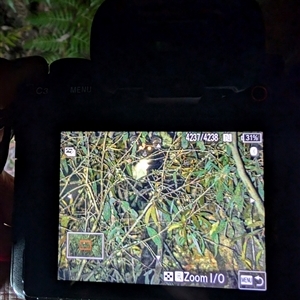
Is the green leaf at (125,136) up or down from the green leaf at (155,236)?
up

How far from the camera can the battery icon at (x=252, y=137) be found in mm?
728

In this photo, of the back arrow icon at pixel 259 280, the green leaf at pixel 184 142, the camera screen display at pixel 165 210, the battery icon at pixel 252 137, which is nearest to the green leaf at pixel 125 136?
the camera screen display at pixel 165 210

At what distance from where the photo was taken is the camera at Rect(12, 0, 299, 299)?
0.73 meters

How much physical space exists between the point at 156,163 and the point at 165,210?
9cm

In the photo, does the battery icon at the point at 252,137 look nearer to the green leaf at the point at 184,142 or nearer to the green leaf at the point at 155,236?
the green leaf at the point at 184,142

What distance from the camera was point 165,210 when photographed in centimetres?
74

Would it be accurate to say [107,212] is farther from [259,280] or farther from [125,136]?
[259,280]

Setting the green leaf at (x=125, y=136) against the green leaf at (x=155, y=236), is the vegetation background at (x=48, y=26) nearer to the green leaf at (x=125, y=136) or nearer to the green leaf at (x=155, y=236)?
the green leaf at (x=125, y=136)

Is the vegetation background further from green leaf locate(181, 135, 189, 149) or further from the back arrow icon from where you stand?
the back arrow icon

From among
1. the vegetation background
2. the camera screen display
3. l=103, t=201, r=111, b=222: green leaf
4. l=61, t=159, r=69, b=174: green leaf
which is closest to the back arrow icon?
the camera screen display

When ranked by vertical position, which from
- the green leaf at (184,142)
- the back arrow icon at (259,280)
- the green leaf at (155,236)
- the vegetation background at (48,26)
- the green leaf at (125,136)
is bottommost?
the back arrow icon at (259,280)

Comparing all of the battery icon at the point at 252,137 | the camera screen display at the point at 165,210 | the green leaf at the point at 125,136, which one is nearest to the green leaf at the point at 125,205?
the camera screen display at the point at 165,210

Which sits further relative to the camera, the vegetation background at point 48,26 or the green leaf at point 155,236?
the vegetation background at point 48,26

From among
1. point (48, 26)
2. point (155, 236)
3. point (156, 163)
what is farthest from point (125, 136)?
point (48, 26)
